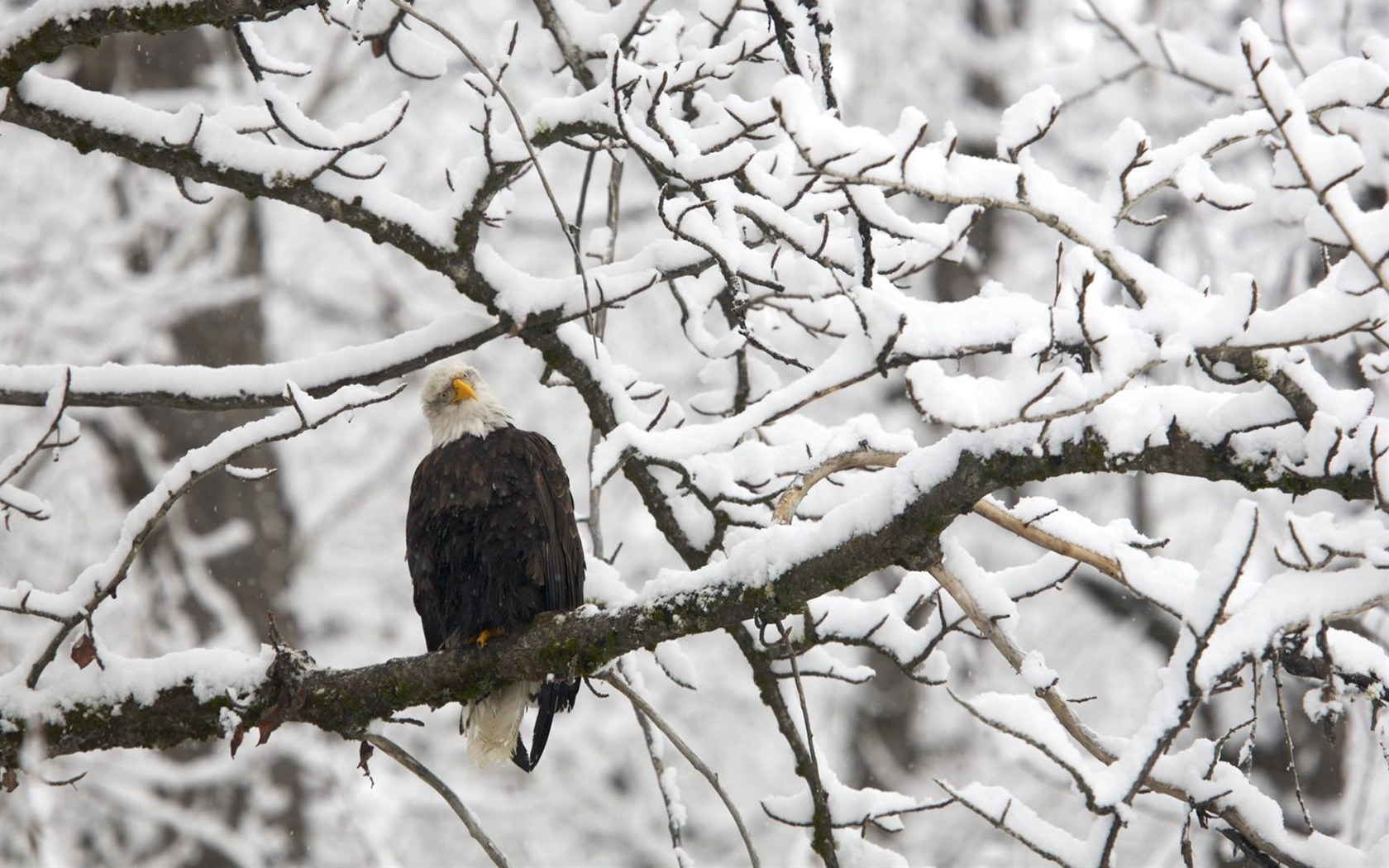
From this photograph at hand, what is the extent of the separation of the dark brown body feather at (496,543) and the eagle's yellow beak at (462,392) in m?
0.26

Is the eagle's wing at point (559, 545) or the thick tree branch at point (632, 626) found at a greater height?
the eagle's wing at point (559, 545)

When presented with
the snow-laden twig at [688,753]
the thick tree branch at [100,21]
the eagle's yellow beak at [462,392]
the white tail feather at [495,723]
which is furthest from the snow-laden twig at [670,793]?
the thick tree branch at [100,21]

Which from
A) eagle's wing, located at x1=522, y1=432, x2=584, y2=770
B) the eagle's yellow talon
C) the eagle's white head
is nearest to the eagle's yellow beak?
the eagle's white head

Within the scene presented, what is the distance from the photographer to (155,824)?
668 centimetres

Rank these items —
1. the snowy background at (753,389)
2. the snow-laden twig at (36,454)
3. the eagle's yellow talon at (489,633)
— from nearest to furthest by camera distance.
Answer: the snowy background at (753,389) → the snow-laden twig at (36,454) → the eagle's yellow talon at (489,633)

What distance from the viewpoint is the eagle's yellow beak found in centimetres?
411

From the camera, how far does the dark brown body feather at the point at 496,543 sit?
3439 millimetres

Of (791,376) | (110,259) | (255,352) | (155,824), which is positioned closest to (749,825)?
(791,376)

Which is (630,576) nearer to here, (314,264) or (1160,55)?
(314,264)

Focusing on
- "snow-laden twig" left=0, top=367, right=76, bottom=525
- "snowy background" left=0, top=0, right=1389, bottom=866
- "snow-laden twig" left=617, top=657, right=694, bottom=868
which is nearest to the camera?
"snowy background" left=0, top=0, right=1389, bottom=866

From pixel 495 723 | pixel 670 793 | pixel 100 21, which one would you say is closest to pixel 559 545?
pixel 495 723

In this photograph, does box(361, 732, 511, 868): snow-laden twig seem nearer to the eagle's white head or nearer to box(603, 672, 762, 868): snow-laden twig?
box(603, 672, 762, 868): snow-laden twig

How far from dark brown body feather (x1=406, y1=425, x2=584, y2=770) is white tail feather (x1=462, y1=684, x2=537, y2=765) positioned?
0.06 meters

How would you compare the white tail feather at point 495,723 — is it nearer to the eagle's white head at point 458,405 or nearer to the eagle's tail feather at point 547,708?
→ the eagle's tail feather at point 547,708
